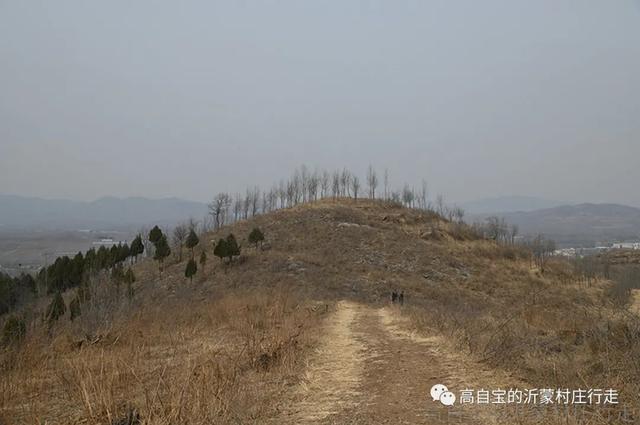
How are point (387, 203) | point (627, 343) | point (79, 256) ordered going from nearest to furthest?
point (627, 343) < point (79, 256) < point (387, 203)

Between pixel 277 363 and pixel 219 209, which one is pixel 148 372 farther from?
pixel 219 209

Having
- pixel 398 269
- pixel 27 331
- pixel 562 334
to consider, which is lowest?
pixel 398 269

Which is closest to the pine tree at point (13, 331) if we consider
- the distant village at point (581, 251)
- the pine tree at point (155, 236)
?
the pine tree at point (155, 236)

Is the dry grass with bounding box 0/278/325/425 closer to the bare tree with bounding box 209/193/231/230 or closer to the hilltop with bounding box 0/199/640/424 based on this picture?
the hilltop with bounding box 0/199/640/424

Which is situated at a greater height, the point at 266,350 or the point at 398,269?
the point at 266,350

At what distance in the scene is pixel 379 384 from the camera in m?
6.78

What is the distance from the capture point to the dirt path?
525cm

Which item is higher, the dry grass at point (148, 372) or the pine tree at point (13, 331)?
the pine tree at point (13, 331)

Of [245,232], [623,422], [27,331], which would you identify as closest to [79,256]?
[245,232]

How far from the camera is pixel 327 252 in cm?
5581

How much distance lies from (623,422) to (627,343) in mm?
2570

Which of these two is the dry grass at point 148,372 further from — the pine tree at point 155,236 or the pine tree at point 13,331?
the pine tree at point 155,236

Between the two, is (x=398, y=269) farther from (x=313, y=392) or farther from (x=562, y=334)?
(x=313, y=392)

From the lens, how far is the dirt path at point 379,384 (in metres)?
5.25
